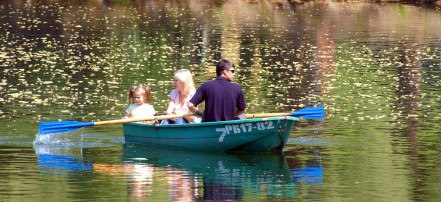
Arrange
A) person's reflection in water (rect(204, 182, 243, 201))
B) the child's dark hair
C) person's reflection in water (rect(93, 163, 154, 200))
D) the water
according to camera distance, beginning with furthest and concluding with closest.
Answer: the child's dark hair, the water, person's reflection in water (rect(93, 163, 154, 200)), person's reflection in water (rect(204, 182, 243, 201))

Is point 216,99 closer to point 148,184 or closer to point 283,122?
point 283,122

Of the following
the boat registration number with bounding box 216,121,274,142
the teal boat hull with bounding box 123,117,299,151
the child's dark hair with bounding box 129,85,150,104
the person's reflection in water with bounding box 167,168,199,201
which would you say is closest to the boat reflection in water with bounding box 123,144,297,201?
the person's reflection in water with bounding box 167,168,199,201

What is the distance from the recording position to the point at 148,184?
48.8 feet

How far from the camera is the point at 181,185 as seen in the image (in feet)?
48.7

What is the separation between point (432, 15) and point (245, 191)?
2289 inches

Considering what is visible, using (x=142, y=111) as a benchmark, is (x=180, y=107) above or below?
above

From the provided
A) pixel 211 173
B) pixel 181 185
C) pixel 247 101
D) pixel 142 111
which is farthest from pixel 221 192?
pixel 247 101

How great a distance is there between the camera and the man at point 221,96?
692 inches

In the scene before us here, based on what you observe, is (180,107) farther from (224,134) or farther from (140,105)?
(224,134)

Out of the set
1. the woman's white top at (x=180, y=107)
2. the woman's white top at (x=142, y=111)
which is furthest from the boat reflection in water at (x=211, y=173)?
the woman's white top at (x=180, y=107)

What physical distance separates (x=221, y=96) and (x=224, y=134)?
67 cm

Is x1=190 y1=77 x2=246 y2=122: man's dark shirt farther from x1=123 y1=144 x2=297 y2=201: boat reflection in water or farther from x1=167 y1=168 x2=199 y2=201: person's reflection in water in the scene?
x1=167 y1=168 x2=199 y2=201: person's reflection in water

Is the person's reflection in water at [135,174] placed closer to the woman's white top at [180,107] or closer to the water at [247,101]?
the water at [247,101]

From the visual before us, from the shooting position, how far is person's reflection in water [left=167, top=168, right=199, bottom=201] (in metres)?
13.8
